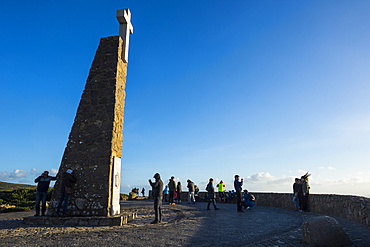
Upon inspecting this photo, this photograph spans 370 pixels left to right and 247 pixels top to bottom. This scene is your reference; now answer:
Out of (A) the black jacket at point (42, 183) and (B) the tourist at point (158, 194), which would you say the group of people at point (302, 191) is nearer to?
(B) the tourist at point (158, 194)

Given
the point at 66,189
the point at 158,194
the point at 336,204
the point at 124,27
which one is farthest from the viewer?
the point at 124,27

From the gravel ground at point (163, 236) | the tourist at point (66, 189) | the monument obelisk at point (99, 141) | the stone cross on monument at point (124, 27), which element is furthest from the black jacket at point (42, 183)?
the stone cross on monument at point (124, 27)

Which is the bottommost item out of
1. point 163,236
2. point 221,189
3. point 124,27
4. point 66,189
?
point 163,236

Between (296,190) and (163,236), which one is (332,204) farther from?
(163,236)

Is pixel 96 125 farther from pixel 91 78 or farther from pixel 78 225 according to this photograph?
pixel 78 225

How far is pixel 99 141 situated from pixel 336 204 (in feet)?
30.9

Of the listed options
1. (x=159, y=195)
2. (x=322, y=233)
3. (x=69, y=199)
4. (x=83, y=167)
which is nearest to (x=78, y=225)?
(x=69, y=199)

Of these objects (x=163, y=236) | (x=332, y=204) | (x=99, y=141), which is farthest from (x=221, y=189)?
(x=163, y=236)

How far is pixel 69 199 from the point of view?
908 cm

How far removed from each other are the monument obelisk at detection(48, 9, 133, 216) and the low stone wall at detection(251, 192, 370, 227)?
7640 millimetres

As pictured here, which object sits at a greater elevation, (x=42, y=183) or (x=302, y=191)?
(x=42, y=183)

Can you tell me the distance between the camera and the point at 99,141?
9391 millimetres

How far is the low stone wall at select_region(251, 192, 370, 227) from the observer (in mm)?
7906

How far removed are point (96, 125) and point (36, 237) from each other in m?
4.09
